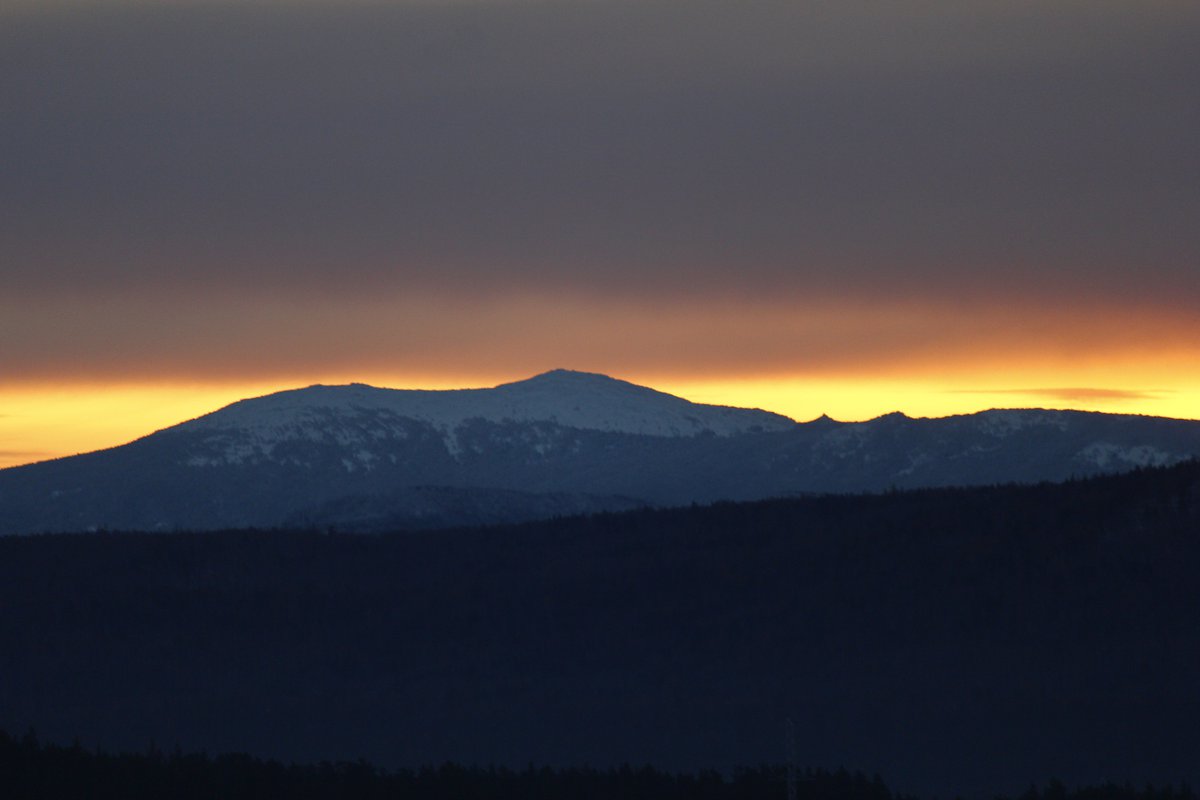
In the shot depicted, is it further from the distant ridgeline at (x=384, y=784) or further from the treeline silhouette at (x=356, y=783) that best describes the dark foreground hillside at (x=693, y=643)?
the treeline silhouette at (x=356, y=783)

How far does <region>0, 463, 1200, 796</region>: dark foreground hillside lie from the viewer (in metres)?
136

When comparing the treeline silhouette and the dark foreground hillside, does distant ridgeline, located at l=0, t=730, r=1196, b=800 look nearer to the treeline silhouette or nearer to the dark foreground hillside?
the treeline silhouette

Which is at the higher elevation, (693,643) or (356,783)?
(693,643)

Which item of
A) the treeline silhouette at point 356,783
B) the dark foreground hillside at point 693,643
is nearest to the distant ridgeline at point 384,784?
the treeline silhouette at point 356,783

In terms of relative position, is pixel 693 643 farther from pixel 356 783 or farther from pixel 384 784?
pixel 384 784

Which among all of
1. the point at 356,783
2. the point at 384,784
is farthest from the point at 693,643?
the point at 384,784

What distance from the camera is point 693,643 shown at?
169 metres

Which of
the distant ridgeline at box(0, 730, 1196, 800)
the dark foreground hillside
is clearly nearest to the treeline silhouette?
the distant ridgeline at box(0, 730, 1196, 800)

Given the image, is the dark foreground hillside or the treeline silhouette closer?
the treeline silhouette

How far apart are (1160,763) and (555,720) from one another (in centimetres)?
4646

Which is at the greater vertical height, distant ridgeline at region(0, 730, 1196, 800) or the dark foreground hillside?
the dark foreground hillside

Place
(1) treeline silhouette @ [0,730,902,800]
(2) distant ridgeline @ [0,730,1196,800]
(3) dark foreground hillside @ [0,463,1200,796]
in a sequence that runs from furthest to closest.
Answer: (3) dark foreground hillside @ [0,463,1200,796] → (1) treeline silhouette @ [0,730,902,800] → (2) distant ridgeline @ [0,730,1196,800]

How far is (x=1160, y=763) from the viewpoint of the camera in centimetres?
11762

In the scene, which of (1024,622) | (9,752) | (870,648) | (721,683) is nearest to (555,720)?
(721,683)
